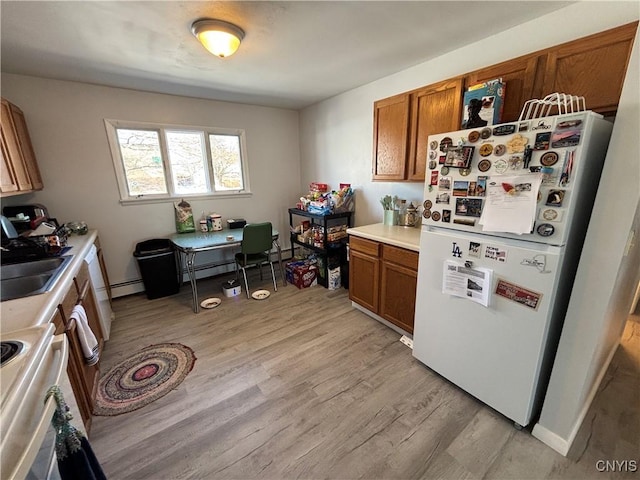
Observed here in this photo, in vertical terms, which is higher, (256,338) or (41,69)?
(41,69)

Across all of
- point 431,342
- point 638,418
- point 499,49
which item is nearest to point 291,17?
point 499,49

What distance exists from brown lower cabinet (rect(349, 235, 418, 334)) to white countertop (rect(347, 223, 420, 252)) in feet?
0.16

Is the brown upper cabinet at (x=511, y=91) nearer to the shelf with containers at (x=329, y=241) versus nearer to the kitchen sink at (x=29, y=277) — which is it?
the shelf with containers at (x=329, y=241)

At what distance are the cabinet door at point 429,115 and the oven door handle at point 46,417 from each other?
2138mm

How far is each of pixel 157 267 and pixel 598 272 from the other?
376 centimetres

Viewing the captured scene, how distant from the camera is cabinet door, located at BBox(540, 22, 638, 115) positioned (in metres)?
1.36

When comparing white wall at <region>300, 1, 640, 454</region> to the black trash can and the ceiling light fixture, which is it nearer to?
the ceiling light fixture

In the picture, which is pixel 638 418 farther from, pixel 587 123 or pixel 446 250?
pixel 587 123

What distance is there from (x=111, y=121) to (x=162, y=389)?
2.84 meters

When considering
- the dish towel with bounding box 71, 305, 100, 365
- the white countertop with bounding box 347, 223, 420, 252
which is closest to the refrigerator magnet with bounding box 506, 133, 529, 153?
the white countertop with bounding box 347, 223, 420, 252

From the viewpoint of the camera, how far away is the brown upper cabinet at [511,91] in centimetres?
140

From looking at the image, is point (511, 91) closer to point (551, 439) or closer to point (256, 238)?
point (551, 439)

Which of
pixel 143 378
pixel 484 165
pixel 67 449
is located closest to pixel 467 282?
pixel 484 165

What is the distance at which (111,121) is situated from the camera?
2.96 meters
